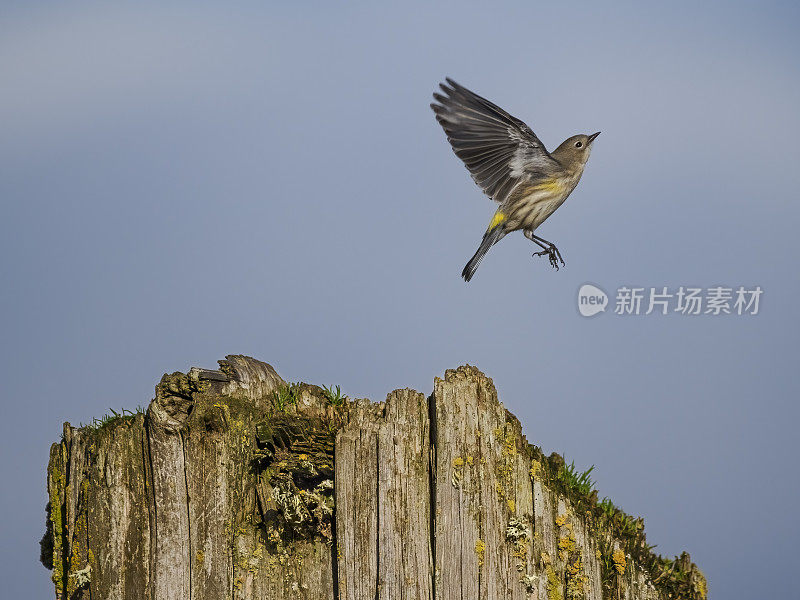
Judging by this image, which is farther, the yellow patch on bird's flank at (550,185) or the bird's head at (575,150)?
the bird's head at (575,150)

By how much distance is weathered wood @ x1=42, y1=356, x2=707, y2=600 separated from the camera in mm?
4801

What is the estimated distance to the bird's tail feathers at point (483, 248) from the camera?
27.6ft

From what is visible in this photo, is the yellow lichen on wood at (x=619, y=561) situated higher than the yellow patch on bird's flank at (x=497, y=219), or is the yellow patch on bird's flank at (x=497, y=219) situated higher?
the yellow patch on bird's flank at (x=497, y=219)

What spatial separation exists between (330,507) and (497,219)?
4.78 m

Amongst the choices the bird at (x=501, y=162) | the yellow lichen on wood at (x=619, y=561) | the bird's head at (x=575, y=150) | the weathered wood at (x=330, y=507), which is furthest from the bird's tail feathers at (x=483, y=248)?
the yellow lichen on wood at (x=619, y=561)

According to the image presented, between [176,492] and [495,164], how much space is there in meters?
5.01

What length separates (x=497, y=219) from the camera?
900 cm

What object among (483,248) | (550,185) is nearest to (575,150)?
(550,185)

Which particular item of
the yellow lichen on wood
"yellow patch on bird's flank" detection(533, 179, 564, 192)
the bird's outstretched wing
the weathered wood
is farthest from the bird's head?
the yellow lichen on wood

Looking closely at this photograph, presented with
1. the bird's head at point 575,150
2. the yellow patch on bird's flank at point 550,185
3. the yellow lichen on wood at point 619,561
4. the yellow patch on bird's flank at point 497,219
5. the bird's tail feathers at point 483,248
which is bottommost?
the yellow lichen on wood at point 619,561

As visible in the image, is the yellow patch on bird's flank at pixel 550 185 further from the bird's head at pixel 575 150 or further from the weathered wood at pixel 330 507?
the weathered wood at pixel 330 507

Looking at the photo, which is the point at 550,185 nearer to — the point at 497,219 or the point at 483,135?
the point at 497,219

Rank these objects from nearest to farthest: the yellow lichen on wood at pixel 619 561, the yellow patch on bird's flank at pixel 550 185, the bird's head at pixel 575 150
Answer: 1. the yellow lichen on wood at pixel 619 561
2. the yellow patch on bird's flank at pixel 550 185
3. the bird's head at pixel 575 150

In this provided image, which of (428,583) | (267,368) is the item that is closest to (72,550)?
(267,368)
